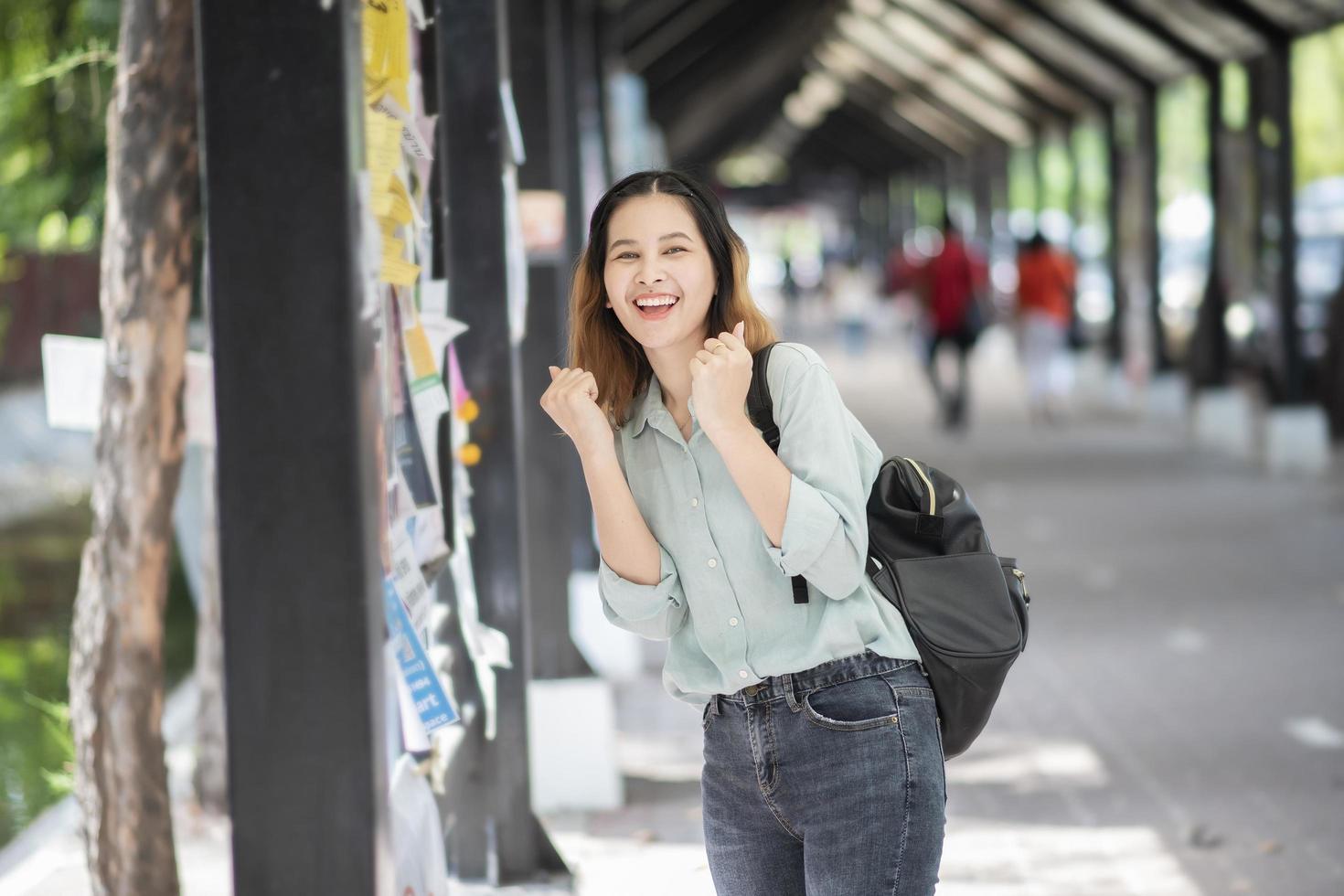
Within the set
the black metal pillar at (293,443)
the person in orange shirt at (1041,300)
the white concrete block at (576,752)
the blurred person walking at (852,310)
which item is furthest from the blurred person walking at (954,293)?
the black metal pillar at (293,443)

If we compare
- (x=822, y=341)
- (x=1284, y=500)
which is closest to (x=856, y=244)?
(x=822, y=341)

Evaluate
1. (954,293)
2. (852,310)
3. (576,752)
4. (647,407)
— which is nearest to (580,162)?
(576,752)

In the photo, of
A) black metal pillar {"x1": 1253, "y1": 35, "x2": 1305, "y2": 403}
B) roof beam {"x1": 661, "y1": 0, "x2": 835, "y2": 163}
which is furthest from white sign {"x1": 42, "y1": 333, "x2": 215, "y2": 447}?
roof beam {"x1": 661, "y1": 0, "x2": 835, "y2": 163}

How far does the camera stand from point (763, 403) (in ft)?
7.52

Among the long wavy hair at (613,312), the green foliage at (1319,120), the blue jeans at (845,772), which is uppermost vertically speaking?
the green foliage at (1319,120)

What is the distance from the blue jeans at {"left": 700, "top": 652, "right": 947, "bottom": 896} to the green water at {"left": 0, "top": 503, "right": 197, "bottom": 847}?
7.35 ft

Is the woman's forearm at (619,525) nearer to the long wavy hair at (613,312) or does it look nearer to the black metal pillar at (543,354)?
the long wavy hair at (613,312)

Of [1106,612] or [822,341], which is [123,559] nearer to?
[1106,612]

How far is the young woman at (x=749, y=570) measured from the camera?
218 centimetres

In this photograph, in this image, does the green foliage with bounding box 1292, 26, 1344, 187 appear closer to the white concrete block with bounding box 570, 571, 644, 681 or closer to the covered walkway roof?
the covered walkway roof

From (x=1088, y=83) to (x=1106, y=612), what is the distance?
11.0m

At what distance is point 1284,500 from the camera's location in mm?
11266

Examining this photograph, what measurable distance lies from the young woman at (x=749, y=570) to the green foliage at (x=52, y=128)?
2.58 meters

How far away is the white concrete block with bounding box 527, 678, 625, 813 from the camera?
5.11 meters
